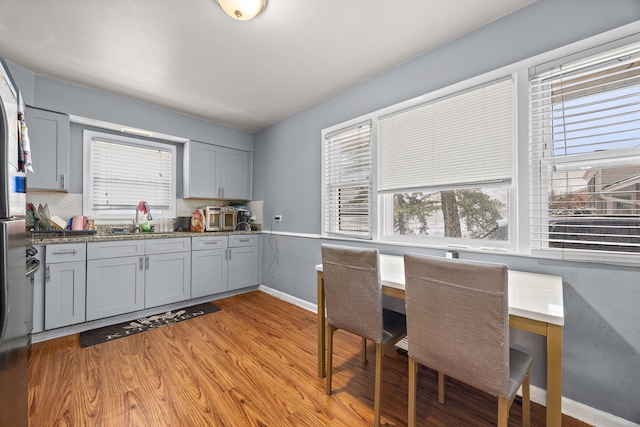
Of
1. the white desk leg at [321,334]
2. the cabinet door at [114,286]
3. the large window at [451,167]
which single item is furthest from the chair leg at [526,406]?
the cabinet door at [114,286]

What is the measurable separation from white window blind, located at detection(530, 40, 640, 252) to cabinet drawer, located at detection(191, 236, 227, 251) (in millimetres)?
3376

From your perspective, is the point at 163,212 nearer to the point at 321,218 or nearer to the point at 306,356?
the point at 321,218

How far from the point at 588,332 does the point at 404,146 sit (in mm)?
1727

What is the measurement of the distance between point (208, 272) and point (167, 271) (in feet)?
1.65

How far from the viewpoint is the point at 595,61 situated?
4.97 feet

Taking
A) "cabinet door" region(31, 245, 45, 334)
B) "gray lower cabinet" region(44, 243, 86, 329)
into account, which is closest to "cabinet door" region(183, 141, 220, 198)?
"gray lower cabinet" region(44, 243, 86, 329)

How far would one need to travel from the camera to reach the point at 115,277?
9.16 feet

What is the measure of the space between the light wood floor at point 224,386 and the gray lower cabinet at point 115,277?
1.13 feet

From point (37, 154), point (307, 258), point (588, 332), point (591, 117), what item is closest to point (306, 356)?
point (307, 258)

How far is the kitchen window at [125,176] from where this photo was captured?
10.3 ft

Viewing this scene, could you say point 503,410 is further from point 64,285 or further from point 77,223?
point 77,223

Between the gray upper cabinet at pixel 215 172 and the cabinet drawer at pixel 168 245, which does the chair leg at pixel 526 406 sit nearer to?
the cabinet drawer at pixel 168 245

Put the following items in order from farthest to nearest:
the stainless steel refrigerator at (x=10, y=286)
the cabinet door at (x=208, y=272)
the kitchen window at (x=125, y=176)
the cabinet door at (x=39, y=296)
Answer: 1. the cabinet door at (x=208, y=272)
2. the kitchen window at (x=125, y=176)
3. the cabinet door at (x=39, y=296)
4. the stainless steel refrigerator at (x=10, y=286)

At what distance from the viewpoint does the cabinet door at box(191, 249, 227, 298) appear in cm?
340
